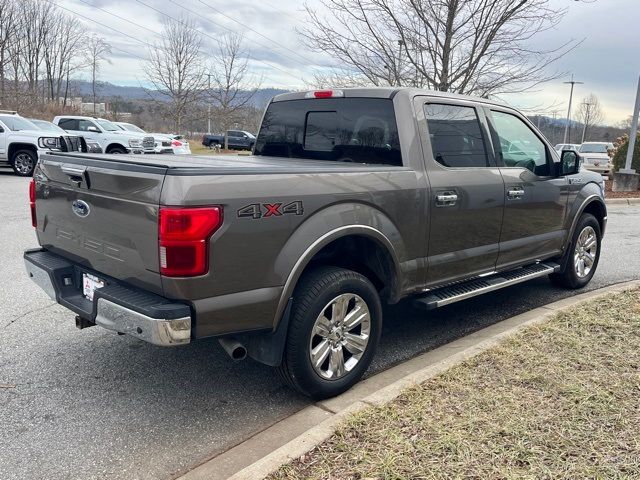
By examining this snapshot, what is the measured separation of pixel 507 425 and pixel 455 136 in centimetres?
230

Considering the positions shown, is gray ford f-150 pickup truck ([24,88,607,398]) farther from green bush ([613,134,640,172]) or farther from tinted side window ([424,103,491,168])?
green bush ([613,134,640,172])

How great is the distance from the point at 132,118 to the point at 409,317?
52759mm

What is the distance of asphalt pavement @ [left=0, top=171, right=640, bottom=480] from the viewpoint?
2908 millimetres

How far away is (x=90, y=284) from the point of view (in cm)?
333

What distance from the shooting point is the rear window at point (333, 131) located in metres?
Result: 4.12

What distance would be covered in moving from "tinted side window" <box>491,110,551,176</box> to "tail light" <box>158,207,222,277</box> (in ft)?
9.87

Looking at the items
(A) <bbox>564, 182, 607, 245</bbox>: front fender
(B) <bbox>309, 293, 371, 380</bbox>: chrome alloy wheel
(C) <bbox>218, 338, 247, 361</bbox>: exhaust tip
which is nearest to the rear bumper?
(C) <bbox>218, 338, 247, 361</bbox>: exhaust tip

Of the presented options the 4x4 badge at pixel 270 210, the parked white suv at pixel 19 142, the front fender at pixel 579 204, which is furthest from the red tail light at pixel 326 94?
the parked white suv at pixel 19 142

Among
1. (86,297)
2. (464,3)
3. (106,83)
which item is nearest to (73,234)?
(86,297)

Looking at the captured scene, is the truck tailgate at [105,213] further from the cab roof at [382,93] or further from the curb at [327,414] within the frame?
the cab roof at [382,93]

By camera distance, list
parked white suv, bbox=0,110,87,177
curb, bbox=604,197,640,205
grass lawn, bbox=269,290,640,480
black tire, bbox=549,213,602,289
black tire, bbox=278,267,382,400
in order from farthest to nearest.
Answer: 1. parked white suv, bbox=0,110,87,177
2. curb, bbox=604,197,640,205
3. black tire, bbox=549,213,602,289
4. black tire, bbox=278,267,382,400
5. grass lawn, bbox=269,290,640,480

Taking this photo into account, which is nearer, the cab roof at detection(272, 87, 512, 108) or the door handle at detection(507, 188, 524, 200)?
the cab roof at detection(272, 87, 512, 108)

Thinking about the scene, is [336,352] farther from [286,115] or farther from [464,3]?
[464,3]

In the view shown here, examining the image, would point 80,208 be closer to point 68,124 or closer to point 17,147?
point 17,147
